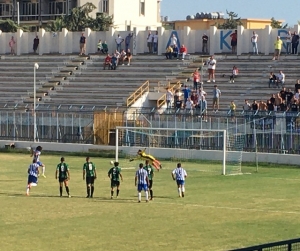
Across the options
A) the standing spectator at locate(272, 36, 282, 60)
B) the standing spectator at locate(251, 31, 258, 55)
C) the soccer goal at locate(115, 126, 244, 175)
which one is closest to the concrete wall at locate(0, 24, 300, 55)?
the standing spectator at locate(251, 31, 258, 55)

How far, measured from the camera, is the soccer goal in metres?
50.6

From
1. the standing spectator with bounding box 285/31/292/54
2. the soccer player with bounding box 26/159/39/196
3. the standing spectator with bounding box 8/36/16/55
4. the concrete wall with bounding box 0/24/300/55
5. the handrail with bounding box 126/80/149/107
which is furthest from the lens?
the standing spectator with bounding box 8/36/16/55

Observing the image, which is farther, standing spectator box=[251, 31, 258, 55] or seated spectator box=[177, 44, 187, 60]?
seated spectator box=[177, 44, 187, 60]

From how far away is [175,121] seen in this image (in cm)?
5541

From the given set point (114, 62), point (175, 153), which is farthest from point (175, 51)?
point (175, 153)

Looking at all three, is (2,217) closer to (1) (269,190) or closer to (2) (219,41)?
(1) (269,190)

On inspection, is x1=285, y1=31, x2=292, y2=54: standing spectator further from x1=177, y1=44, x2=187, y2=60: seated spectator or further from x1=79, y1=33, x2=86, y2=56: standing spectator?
x1=79, y1=33, x2=86, y2=56: standing spectator

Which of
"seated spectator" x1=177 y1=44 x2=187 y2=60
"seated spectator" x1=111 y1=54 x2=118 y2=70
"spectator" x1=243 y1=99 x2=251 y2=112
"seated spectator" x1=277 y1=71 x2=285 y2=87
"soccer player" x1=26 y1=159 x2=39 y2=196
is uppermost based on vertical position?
"seated spectator" x1=177 y1=44 x2=187 y2=60

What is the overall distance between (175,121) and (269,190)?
17.1 metres

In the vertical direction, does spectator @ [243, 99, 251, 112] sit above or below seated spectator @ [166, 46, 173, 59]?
below

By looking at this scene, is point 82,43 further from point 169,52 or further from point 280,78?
point 280,78

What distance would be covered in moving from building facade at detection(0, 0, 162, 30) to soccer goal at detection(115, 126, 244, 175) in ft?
182

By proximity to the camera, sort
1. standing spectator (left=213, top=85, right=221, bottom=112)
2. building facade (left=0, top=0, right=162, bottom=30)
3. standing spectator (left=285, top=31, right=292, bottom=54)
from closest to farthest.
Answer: standing spectator (left=213, top=85, right=221, bottom=112)
standing spectator (left=285, top=31, right=292, bottom=54)
building facade (left=0, top=0, right=162, bottom=30)

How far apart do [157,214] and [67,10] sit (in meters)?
81.9
